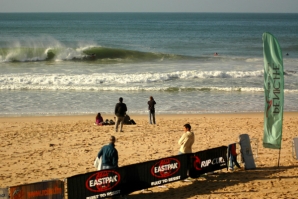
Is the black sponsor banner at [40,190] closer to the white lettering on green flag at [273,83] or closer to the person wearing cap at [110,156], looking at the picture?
the person wearing cap at [110,156]

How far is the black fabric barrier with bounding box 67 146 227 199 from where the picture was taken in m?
9.04

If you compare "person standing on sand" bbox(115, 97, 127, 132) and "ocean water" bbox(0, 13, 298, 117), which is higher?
"ocean water" bbox(0, 13, 298, 117)

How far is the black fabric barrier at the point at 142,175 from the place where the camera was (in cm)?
904

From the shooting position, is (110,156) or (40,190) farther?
(110,156)

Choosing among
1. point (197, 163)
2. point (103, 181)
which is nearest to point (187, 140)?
point (197, 163)

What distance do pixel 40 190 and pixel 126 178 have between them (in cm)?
176

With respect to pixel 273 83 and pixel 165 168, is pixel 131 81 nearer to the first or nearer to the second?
pixel 273 83

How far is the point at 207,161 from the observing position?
10953mm

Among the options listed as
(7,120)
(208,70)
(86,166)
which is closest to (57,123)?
(7,120)

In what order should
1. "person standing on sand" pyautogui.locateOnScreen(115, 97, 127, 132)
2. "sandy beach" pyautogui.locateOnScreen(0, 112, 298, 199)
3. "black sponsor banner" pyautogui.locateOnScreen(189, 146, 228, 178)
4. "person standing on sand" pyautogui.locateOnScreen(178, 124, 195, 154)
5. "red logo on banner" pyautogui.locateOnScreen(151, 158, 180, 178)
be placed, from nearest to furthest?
"red logo on banner" pyautogui.locateOnScreen(151, 158, 180, 178) < "sandy beach" pyautogui.locateOnScreen(0, 112, 298, 199) < "person standing on sand" pyautogui.locateOnScreen(178, 124, 195, 154) < "black sponsor banner" pyautogui.locateOnScreen(189, 146, 228, 178) < "person standing on sand" pyautogui.locateOnScreen(115, 97, 127, 132)

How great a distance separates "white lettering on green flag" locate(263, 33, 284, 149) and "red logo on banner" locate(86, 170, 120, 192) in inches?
147

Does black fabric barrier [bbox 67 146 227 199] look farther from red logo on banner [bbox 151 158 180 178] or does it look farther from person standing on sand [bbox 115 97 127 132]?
person standing on sand [bbox 115 97 127 132]

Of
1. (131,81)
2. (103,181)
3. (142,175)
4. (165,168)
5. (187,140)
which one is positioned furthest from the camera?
(131,81)

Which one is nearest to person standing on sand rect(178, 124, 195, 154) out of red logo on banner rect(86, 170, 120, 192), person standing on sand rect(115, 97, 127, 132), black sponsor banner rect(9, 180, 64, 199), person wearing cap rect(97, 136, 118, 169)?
person wearing cap rect(97, 136, 118, 169)
